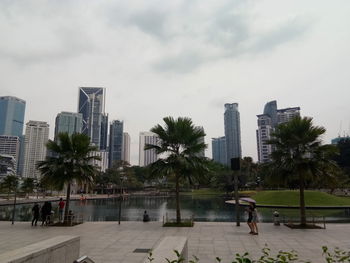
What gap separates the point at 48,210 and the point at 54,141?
462cm

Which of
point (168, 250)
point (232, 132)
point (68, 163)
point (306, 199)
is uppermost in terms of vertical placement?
point (232, 132)

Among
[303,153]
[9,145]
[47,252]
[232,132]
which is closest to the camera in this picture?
[47,252]

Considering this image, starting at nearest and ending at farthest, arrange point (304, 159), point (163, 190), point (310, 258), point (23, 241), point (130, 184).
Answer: point (310, 258) → point (23, 241) → point (304, 159) → point (130, 184) → point (163, 190)

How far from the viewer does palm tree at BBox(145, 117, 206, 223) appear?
1775 centimetres

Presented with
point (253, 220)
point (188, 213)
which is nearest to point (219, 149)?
point (188, 213)

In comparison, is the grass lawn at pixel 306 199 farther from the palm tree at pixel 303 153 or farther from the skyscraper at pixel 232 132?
the skyscraper at pixel 232 132

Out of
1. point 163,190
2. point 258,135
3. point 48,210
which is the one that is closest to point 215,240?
point 48,210

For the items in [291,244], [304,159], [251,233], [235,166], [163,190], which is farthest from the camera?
[163,190]

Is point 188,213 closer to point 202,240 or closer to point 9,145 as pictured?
point 202,240

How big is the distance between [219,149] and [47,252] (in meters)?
187

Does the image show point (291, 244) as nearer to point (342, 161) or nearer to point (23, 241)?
point (23, 241)

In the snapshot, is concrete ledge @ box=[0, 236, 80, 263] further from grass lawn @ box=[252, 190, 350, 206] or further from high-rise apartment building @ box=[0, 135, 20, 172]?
high-rise apartment building @ box=[0, 135, 20, 172]

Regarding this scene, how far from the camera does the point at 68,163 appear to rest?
1847 cm

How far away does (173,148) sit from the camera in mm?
18328
